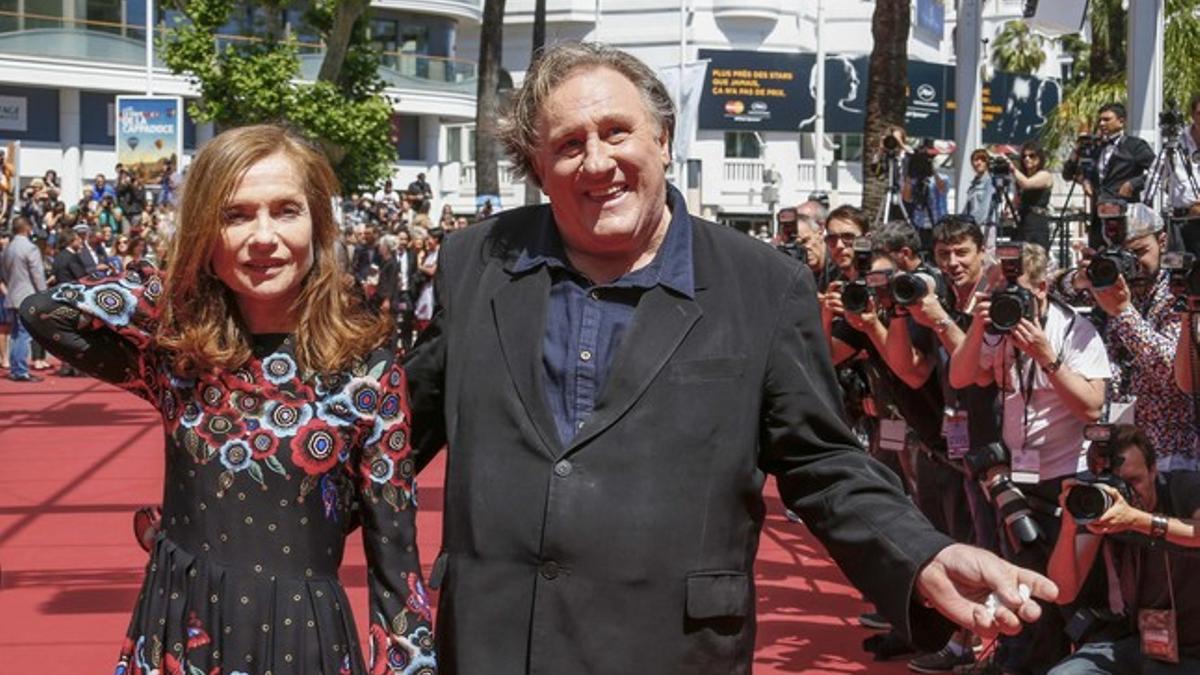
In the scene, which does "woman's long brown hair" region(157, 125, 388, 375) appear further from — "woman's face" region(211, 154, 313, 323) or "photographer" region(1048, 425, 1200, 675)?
"photographer" region(1048, 425, 1200, 675)

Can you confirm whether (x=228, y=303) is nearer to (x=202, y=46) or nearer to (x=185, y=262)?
(x=185, y=262)

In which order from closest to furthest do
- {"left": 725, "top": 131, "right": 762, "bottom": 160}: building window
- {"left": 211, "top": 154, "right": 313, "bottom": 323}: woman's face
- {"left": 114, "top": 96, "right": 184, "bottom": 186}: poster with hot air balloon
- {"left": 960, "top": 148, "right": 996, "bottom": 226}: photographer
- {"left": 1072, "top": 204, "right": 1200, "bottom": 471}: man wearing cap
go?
1. {"left": 211, "top": 154, "right": 313, "bottom": 323}: woman's face
2. {"left": 1072, "top": 204, "right": 1200, "bottom": 471}: man wearing cap
3. {"left": 960, "top": 148, "right": 996, "bottom": 226}: photographer
4. {"left": 114, "top": 96, "right": 184, "bottom": 186}: poster with hot air balloon
5. {"left": 725, "top": 131, "right": 762, "bottom": 160}: building window

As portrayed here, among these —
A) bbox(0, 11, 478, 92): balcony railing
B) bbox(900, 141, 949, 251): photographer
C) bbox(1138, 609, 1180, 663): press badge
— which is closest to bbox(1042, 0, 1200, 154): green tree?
bbox(900, 141, 949, 251): photographer

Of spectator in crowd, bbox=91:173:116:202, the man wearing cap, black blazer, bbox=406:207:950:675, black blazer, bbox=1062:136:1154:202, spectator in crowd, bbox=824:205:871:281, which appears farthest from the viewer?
spectator in crowd, bbox=91:173:116:202

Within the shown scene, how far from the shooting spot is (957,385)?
23.1 feet

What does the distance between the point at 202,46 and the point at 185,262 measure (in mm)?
23294

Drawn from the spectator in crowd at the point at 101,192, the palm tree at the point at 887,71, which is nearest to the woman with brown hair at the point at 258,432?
the palm tree at the point at 887,71

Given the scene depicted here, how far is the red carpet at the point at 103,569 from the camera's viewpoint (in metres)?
7.87

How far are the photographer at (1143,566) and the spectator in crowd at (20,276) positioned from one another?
1583 cm

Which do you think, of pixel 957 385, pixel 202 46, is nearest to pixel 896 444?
pixel 957 385

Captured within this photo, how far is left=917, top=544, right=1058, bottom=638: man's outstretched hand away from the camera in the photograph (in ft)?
8.88

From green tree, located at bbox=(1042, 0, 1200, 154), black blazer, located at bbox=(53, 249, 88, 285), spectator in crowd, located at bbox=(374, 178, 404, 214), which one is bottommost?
black blazer, located at bbox=(53, 249, 88, 285)

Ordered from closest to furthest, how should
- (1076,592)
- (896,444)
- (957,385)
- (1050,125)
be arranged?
(1076,592) < (957,385) < (896,444) < (1050,125)

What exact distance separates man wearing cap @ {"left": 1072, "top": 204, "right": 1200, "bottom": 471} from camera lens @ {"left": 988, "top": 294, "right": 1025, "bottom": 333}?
262 millimetres
